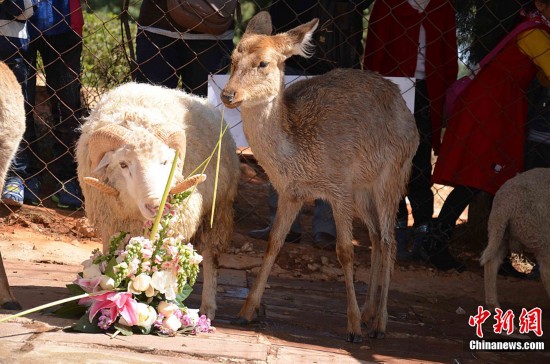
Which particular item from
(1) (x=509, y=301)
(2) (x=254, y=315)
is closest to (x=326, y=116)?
(2) (x=254, y=315)

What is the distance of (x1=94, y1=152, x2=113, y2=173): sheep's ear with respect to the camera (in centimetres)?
532

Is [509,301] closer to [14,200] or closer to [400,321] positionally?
[400,321]

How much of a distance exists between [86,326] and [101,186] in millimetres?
836

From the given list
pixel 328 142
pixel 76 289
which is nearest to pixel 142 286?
pixel 76 289

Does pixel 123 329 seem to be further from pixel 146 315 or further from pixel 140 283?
pixel 140 283

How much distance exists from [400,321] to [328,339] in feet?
3.03

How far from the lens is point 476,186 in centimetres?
740

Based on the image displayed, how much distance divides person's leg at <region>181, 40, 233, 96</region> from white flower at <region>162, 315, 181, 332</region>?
2724 millimetres

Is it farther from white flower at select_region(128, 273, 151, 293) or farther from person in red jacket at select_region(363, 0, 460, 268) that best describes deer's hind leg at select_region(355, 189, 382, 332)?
white flower at select_region(128, 273, 151, 293)

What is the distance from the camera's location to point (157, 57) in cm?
746

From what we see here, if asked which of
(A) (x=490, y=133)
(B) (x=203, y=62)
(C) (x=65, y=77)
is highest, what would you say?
(B) (x=203, y=62)

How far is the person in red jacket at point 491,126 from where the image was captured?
7.31m

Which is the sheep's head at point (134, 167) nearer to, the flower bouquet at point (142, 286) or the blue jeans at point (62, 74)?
the flower bouquet at point (142, 286)

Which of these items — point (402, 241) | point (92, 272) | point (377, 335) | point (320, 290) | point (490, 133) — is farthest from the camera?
point (402, 241)
